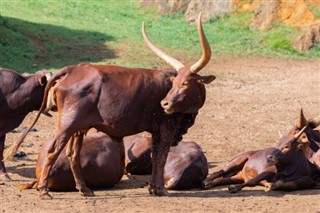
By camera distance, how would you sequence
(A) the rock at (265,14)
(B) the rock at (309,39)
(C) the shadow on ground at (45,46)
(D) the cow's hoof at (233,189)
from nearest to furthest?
1. (D) the cow's hoof at (233,189)
2. (C) the shadow on ground at (45,46)
3. (B) the rock at (309,39)
4. (A) the rock at (265,14)

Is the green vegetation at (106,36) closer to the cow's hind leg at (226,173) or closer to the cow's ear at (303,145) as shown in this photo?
the cow's hind leg at (226,173)

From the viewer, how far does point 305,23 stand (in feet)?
89.4

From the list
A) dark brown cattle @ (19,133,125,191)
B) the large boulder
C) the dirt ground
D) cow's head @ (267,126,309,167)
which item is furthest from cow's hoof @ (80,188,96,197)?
the large boulder

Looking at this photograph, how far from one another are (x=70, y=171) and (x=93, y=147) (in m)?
0.56

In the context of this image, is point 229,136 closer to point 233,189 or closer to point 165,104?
point 233,189

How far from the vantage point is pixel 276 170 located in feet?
38.7

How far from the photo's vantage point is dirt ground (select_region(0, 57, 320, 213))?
9.95 m

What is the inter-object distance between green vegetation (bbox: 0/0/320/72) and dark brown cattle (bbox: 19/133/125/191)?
10.4 m

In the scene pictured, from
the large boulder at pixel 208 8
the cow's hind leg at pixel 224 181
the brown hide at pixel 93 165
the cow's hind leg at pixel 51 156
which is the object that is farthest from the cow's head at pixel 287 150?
the large boulder at pixel 208 8

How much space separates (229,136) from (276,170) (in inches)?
146

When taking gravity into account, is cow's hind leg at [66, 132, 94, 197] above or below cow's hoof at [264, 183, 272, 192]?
above

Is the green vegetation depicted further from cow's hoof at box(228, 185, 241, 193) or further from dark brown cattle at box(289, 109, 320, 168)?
cow's hoof at box(228, 185, 241, 193)

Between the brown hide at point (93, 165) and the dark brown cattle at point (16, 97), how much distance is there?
52.6 inches

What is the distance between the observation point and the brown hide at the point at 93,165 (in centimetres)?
1078
